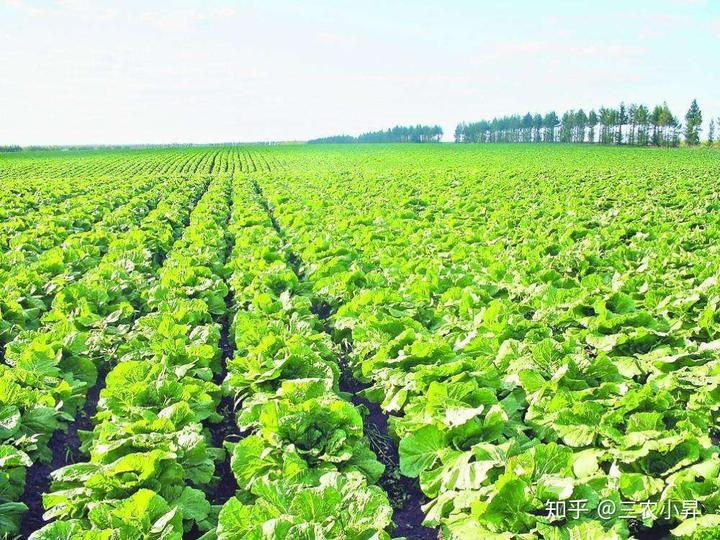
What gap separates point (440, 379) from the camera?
4598 millimetres

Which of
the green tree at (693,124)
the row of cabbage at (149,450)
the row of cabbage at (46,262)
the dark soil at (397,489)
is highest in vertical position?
the green tree at (693,124)

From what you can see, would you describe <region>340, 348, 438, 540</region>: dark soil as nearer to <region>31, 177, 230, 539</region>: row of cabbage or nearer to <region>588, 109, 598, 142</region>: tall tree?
<region>31, 177, 230, 539</region>: row of cabbage

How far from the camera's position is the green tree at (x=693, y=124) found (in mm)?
88056

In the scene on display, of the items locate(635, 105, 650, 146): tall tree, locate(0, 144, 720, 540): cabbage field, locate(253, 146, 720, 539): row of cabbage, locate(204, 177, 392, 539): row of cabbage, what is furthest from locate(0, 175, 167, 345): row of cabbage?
locate(635, 105, 650, 146): tall tree

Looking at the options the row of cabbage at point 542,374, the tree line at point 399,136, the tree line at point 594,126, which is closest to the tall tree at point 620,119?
the tree line at point 594,126

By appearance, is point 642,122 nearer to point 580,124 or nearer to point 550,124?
point 580,124

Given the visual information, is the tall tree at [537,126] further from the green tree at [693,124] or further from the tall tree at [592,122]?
the green tree at [693,124]

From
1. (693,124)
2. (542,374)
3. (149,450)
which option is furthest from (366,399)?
(693,124)

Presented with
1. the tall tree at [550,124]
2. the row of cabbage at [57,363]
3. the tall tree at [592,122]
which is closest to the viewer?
the row of cabbage at [57,363]

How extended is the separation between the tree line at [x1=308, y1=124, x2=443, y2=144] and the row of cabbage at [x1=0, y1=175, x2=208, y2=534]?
14680cm

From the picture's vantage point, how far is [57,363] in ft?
16.8

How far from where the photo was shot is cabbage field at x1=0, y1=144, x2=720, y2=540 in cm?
315

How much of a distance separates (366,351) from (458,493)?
89.4 inches

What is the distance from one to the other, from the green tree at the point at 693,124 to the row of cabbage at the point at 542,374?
302ft
